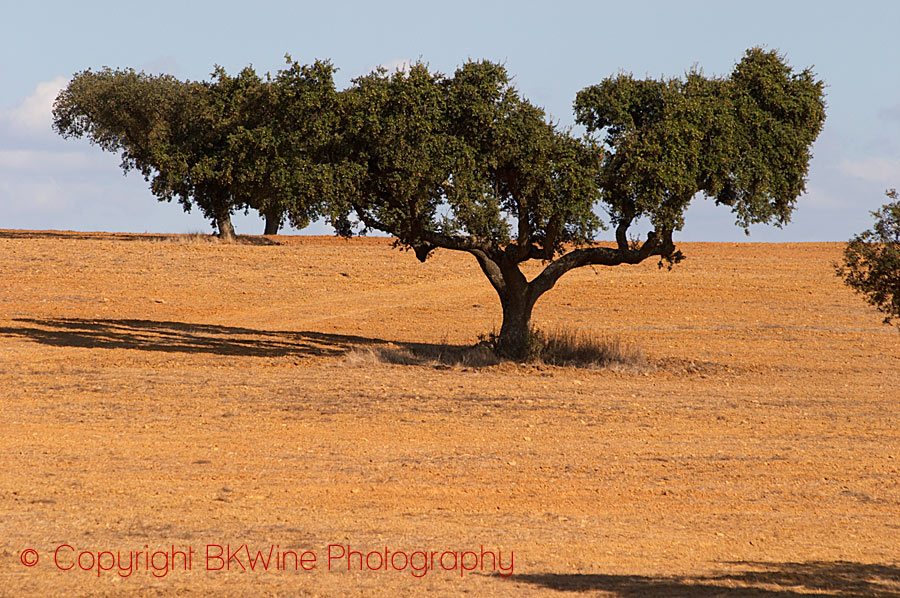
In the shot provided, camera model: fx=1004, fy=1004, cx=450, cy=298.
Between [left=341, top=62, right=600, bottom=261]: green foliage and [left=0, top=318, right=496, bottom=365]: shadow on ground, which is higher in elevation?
[left=341, top=62, right=600, bottom=261]: green foliage

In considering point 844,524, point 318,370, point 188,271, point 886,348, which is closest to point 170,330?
point 318,370

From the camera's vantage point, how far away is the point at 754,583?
7.94 metres

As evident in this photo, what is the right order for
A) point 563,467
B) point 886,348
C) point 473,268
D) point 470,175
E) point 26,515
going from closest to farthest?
1. point 26,515
2. point 563,467
3. point 470,175
4. point 886,348
5. point 473,268

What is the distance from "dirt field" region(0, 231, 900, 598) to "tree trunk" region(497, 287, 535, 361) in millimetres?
1003

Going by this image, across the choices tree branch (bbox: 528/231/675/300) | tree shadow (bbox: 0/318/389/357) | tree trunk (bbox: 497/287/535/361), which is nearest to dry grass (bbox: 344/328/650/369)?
tree trunk (bbox: 497/287/535/361)

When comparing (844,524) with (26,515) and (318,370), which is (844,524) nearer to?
(26,515)

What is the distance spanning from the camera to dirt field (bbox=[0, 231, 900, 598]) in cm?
827

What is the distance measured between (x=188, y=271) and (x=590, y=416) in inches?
997

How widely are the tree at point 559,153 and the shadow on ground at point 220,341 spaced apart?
293 centimetres

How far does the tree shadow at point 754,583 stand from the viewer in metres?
7.64

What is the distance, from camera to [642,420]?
16.4 m

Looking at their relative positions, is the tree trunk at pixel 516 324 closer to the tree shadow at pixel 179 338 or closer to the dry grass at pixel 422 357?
the dry grass at pixel 422 357

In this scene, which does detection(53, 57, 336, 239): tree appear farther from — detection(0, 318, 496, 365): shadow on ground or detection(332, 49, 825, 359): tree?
detection(0, 318, 496, 365): shadow on ground

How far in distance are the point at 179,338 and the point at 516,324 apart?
359 inches
